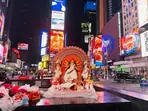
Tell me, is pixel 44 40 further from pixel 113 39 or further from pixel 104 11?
pixel 104 11

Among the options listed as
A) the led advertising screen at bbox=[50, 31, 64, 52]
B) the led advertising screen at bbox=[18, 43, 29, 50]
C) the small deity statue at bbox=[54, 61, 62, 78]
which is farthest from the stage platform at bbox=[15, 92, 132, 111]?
the led advertising screen at bbox=[18, 43, 29, 50]

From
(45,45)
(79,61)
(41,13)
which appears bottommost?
(79,61)

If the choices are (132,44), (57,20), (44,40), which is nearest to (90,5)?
(44,40)

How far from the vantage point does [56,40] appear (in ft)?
94.9

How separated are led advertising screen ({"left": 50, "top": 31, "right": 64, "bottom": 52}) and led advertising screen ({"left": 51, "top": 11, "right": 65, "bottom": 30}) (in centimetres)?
114

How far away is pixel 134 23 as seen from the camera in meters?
26.5

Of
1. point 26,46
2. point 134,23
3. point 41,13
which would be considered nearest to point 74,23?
point 41,13

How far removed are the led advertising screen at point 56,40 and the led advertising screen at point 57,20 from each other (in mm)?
1138

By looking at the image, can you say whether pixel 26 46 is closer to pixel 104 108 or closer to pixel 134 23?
pixel 134 23

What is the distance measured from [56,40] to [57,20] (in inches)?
181

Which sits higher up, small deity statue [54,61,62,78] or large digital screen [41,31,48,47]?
large digital screen [41,31,48,47]

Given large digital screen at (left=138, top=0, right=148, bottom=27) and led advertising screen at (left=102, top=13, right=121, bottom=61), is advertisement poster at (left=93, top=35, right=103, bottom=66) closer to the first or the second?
led advertising screen at (left=102, top=13, right=121, bottom=61)

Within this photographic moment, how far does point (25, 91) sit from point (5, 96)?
0.49 m

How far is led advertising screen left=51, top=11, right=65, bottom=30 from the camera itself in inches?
Answer: 1179
